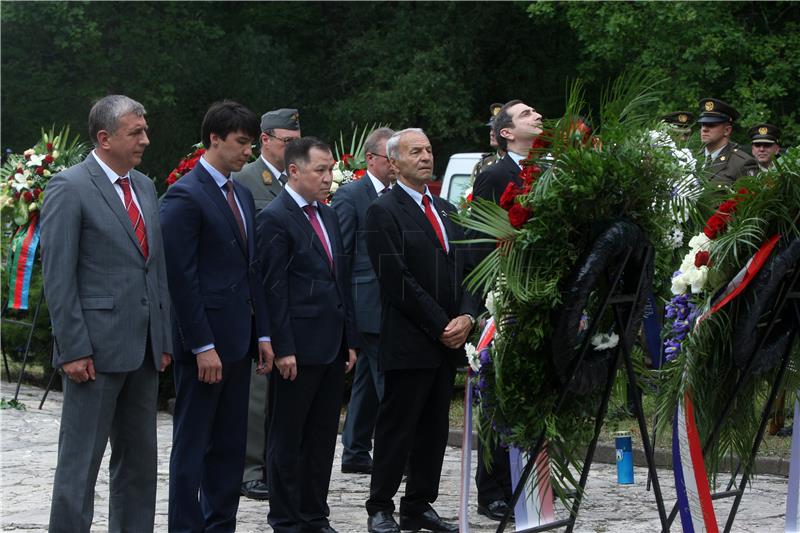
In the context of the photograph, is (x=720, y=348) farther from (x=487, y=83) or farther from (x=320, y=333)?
(x=487, y=83)

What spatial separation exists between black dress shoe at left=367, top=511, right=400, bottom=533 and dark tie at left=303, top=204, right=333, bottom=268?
1.38 m

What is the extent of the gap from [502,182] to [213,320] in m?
1.99

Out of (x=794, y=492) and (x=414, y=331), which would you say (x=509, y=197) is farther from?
(x=794, y=492)

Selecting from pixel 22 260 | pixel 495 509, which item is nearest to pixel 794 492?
pixel 495 509

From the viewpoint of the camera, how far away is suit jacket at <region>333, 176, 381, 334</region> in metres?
8.80

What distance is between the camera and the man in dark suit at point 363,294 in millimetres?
8812

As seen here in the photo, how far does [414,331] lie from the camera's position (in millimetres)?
6793

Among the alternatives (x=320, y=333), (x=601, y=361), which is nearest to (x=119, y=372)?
(x=320, y=333)

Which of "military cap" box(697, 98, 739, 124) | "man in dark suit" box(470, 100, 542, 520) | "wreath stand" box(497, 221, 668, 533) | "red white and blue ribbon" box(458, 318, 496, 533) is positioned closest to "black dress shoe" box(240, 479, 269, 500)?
"man in dark suit" box(470, 100, 542, 520)

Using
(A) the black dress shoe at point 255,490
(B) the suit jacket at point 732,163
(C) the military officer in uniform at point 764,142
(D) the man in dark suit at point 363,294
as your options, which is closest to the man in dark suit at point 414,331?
(A) the black dress shoe at point 255,490

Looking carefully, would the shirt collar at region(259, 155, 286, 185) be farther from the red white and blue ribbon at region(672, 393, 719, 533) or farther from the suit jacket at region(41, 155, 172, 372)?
the red white and blue ribbon at region(672, 393, 719, 533)

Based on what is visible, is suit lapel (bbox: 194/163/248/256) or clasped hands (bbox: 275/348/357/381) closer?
suit lapel (bbox: 194/163/248/256)

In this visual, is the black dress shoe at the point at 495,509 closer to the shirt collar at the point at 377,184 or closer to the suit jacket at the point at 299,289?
the suit jacket at the point at 299,289

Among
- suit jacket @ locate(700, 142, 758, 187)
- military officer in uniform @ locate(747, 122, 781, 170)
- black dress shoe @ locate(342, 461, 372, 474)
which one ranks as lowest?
black dress shoe @ locate(342, 461, 372, 474)
